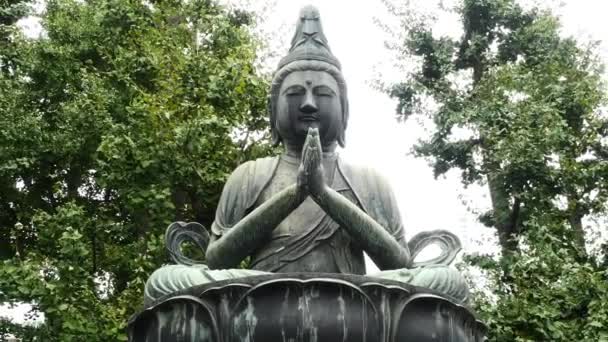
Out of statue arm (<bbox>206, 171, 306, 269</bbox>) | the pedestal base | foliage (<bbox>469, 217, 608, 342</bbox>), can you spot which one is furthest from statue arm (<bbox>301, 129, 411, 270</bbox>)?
foliage (<bbox>469, 217, 608, 342</bbox>)

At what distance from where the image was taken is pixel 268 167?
657 centimetres

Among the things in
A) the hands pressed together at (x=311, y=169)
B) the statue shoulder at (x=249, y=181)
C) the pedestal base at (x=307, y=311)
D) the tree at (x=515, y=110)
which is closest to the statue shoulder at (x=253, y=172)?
the statue shoulder at (x=249, y=181)

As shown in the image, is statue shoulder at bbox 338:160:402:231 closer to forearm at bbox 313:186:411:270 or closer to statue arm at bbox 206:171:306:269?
forearm at bbox 313:186:411:270

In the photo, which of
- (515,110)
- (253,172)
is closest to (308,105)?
(253,172)

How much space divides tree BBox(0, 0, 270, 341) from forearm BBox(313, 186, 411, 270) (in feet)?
19.6

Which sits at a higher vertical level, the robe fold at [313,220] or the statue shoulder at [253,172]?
the statue shoulder at [253,172]

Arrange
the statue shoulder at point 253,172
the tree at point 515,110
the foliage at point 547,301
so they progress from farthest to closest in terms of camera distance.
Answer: the tree at point 515,110, the foliage at point 547,301, the statue shoulder at point 253,172

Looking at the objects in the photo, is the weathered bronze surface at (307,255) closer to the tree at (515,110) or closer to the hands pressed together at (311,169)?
the hands pressed together at (311,169)

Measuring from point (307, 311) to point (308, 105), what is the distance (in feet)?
6.13

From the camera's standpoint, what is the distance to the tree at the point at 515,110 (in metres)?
13.8

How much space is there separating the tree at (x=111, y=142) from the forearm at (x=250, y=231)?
5554 millimetres

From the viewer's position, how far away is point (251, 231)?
5.83 meters

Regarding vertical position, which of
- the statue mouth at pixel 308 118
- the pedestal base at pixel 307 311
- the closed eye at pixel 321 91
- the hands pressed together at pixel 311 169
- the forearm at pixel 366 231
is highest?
the closed eye at pixel 321 91

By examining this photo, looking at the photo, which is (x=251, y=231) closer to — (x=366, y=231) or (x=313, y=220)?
(x=313, y=220)
